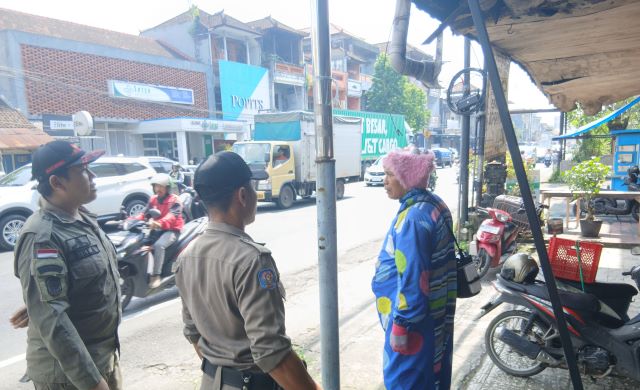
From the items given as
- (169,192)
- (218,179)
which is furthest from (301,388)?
(169,192)

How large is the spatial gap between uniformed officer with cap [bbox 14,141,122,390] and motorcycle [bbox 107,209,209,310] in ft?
8.11

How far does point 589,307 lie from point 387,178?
1.71 meters

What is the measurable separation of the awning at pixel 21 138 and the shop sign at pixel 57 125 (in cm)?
126

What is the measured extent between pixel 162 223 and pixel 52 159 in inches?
125

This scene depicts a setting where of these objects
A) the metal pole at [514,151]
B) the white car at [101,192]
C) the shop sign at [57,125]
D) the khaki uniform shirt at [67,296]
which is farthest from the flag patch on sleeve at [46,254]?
the shop sign at [57,125]

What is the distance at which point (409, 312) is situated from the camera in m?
2.08

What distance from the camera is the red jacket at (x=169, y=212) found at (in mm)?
4978

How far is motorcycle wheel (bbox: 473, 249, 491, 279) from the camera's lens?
5426 millimetres

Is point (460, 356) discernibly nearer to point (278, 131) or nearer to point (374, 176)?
point (278, 131)

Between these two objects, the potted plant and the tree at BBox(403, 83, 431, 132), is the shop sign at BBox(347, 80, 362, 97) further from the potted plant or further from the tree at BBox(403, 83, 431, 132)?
the potted plant

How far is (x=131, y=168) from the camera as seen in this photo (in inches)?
383

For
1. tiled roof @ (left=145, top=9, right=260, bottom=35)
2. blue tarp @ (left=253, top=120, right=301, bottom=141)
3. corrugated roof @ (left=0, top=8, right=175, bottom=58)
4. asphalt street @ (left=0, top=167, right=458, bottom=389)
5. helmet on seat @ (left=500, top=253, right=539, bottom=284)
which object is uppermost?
tiled roof @ (left=145, top=9, right=260, bottom=35)

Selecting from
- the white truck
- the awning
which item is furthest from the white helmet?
the awning

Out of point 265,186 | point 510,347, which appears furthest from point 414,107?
point 510,347
